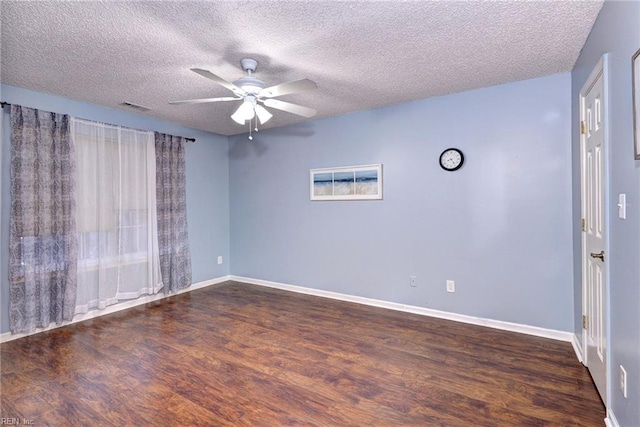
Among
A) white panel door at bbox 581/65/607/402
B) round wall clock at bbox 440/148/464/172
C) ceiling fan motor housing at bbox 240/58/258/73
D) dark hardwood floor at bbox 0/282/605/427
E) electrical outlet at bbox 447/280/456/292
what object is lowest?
dark hardwood floor at bbox 0/282/605/427

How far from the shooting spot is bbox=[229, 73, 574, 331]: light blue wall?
2.89m

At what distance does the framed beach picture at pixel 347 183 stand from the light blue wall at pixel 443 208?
10 cm

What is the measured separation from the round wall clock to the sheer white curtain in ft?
11.8

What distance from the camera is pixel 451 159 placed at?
3.35 meters

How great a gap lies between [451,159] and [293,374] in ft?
8.55

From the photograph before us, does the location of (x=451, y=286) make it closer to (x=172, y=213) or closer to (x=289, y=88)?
(x=289, y=88)

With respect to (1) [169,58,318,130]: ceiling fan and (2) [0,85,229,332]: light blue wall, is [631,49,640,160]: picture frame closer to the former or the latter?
(1) [169,58,318,130]: ceiling fan

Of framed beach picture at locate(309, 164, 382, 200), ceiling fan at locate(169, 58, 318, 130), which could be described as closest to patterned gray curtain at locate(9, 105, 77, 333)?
ceiling fan at locate(169, 58, 318, 130)

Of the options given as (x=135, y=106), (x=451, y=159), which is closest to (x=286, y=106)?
(x=451, y=159)

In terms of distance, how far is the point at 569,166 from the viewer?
2.80 metres

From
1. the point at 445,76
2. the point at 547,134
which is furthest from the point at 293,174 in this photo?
the point at 547,134

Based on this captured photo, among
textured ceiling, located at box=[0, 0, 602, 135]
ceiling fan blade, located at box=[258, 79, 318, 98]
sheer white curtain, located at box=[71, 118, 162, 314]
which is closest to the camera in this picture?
textured ceiling, located at box=[0, 0, 602, 135]

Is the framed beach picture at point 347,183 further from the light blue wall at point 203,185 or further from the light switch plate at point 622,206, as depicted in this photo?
the light switch plate at point 622,206

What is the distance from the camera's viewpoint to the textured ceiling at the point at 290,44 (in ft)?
6.14
